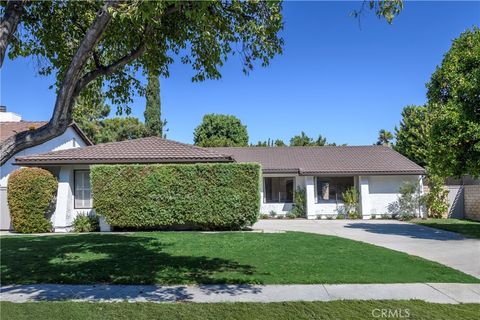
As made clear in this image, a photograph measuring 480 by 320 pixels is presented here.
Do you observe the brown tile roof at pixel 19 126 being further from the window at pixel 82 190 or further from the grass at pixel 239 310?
the grass at pixel 239 310

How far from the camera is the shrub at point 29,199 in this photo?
15875mm

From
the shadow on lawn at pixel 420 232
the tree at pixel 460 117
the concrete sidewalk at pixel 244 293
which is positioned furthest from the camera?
the shadow on lawn at pixel 420 232

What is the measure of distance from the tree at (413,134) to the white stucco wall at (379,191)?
31.7 ft

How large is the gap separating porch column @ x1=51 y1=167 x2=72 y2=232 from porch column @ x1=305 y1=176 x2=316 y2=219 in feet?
41.7

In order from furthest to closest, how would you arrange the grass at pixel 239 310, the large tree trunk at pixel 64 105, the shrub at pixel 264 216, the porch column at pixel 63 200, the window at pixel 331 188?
the window at pixel 331 188 → the shrub at pixel 264 216 → the porch column at pixel 63 200 → the grass at pixel 239 310 → the large tree trunk at pixel 64 105

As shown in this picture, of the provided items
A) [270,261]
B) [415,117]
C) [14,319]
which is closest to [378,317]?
[270,261]

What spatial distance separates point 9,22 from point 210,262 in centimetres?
632

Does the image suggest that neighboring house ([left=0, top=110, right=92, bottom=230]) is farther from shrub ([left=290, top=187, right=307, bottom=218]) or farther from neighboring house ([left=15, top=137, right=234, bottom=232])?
shrub ([left=290, top=187, right=307, bottom=218])

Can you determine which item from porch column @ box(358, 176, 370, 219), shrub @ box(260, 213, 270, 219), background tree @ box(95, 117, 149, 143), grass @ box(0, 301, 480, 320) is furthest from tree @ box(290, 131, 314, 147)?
grass @ box(0, 301, 480, 320)

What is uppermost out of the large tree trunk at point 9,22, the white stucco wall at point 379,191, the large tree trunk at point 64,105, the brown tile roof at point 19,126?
the brown tile roof at point 19,126

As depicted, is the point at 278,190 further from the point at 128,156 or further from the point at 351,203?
the point at 128,156

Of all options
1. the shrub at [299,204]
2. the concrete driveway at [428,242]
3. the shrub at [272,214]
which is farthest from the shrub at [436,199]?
the shrub at [272,214]

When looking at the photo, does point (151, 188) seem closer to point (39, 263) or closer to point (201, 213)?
point (201, 213)

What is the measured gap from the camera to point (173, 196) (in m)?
16.0
